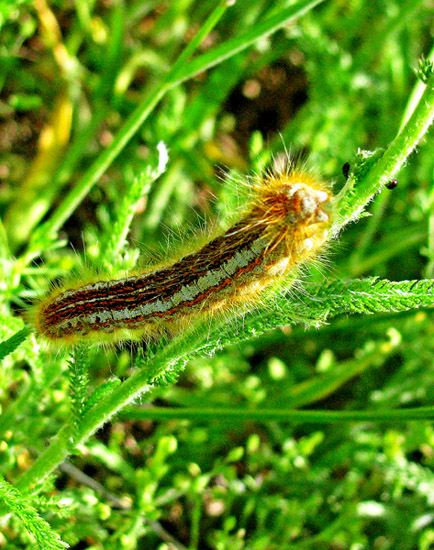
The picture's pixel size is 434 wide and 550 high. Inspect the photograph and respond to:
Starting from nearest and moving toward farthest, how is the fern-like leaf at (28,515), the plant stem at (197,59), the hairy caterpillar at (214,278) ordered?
the fern-like leaf at (28,515) < the hairy caterpillar at (214,278) < the plant stem at (197,59)

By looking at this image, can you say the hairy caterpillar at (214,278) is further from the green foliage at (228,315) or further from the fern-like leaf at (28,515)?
the fern-like leaf at (28,515)

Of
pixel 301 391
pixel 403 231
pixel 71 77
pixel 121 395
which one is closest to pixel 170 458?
pixel 301 391

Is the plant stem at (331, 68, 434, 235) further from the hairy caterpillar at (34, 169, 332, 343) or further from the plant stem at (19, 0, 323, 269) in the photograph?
the plant stem at (19, 0, 323, 269)

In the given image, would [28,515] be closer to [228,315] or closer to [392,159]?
[228,315]

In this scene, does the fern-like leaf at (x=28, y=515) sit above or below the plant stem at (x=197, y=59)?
below

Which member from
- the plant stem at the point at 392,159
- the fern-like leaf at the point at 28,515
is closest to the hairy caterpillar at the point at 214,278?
the plant stem at the point at 392,159

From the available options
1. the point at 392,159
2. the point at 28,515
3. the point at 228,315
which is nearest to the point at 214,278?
the point at 228,315

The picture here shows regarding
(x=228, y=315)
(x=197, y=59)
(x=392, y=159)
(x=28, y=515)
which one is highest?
(x=197, y=59)
